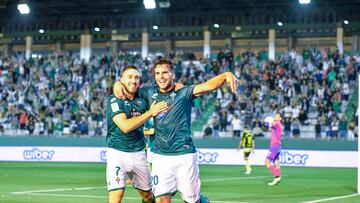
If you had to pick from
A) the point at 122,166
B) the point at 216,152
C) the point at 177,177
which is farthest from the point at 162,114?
the point at 216,152

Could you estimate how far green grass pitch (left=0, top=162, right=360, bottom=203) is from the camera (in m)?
19.7

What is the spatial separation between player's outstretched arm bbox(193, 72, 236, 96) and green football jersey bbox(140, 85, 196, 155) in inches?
6.8

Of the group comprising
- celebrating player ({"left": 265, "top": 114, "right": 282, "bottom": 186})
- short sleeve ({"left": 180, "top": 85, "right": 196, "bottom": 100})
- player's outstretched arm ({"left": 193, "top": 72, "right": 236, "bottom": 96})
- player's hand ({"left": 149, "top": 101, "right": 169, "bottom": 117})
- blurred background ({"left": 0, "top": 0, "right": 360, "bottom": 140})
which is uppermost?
blurred background ({"left": 0, "top": 0, "right": 360, "bottom": 140})

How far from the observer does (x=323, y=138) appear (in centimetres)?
3816

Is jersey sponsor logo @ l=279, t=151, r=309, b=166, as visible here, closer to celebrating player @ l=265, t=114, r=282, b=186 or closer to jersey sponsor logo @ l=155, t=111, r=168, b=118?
celebrating player @ l=265, t=114, r=282, b=186

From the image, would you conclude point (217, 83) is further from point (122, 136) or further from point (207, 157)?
point (207, 157)

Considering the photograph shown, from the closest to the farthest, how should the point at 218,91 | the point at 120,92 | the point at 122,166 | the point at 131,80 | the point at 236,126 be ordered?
the point at 131,80 < the point at 120,92 < the point at 122,166 < the point at 236,126 < the point at 218,91

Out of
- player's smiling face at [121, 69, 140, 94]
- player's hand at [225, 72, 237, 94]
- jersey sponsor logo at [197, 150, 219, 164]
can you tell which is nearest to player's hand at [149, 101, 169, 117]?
player's hand at [225, 72, 237, 94]

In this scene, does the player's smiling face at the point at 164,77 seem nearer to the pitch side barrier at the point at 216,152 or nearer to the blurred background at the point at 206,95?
the blurred background at the point at 206,95

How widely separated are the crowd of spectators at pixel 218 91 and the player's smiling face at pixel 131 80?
27912mm

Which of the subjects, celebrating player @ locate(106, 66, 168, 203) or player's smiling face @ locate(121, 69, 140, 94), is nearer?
player's smiling face @ locate(121, 69, 140, 94)

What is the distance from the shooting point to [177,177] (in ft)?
35.7

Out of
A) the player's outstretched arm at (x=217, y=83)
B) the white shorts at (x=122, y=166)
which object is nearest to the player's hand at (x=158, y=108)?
the player's outstretched arm at (x=217, y=83)

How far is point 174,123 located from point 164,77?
61cm
